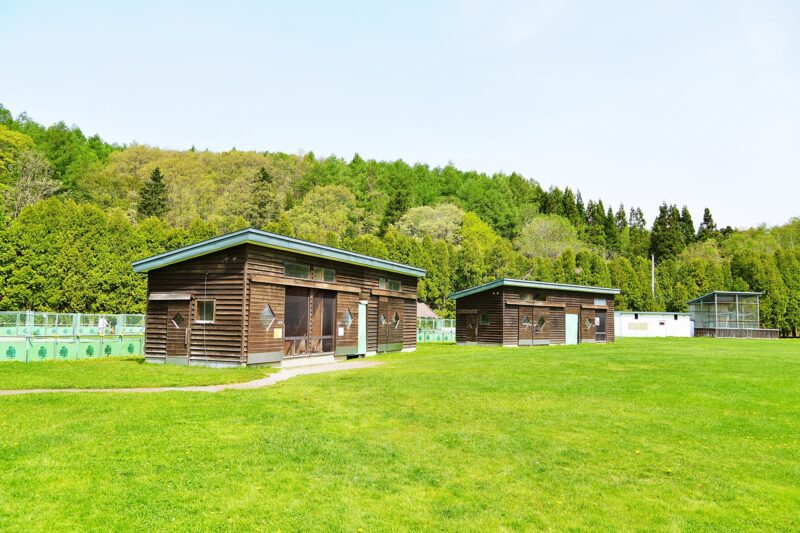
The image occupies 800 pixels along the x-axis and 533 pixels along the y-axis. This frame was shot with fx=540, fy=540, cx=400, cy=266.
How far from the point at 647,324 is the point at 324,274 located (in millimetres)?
42042

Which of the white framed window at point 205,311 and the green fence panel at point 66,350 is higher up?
the white framed window at point 205,311

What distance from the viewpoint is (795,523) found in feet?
17.8

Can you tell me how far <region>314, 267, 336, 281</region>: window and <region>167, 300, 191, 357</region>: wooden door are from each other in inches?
198

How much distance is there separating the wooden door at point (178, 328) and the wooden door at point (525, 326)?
2210 cm

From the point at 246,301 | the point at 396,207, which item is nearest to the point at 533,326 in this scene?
the point at 246,301

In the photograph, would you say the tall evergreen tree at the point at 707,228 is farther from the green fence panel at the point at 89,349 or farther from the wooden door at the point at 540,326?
the green fence panel at the point at 89,349

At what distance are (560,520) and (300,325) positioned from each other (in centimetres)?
1664

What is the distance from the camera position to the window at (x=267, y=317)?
19.0m

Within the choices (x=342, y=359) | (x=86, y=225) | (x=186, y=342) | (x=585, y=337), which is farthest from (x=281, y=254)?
(x=86, y=225)

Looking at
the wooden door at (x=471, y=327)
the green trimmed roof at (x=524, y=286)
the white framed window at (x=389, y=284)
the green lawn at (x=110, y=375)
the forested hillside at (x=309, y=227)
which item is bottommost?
the green lawn at (x=110, y=375)

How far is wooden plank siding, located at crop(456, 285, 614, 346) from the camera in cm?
3447

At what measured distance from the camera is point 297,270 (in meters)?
20.9

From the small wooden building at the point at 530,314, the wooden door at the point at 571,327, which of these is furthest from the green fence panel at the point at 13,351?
the wooden door at the point at 571,327

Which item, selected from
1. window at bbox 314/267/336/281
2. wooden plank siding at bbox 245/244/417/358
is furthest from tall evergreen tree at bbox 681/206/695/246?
window at bbox 314/267/336/281
